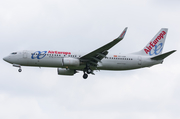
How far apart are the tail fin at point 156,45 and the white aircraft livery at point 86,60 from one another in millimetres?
722

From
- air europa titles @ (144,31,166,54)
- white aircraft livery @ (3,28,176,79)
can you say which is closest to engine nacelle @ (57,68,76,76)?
white aircraft livery @ (3,28,176,79)

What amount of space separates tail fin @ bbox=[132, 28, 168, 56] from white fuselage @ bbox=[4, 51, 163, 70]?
212cm

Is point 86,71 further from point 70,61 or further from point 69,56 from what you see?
point 70,61

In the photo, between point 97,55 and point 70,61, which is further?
point 97,55

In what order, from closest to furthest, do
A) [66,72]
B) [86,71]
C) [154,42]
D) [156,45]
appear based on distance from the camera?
[86,71] < [66,72] < [156,45] < [154,42]

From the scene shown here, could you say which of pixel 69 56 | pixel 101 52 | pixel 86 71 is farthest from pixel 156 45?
pixel 69 56

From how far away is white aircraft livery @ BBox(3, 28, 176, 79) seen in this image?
4788 cm

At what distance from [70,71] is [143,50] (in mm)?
11599

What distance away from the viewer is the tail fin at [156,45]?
5372cm

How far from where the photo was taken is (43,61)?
158 ft

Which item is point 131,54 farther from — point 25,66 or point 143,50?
point 25,66

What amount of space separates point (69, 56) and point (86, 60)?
243cm

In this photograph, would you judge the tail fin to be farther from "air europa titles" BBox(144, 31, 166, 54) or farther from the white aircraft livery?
the white aircraft livery

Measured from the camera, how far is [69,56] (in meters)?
48.9
